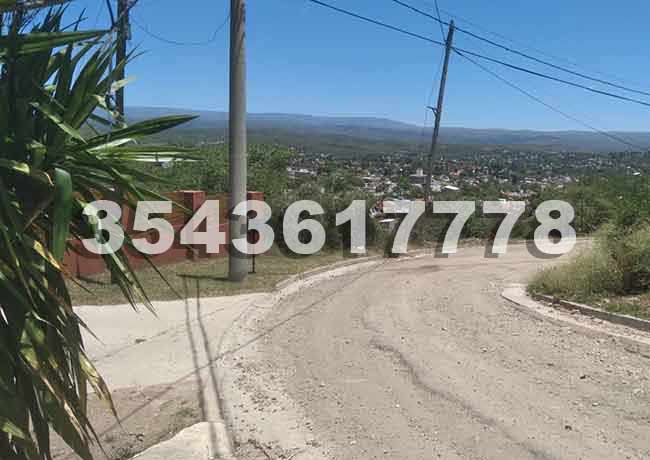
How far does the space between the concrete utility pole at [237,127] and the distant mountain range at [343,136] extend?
68 cm

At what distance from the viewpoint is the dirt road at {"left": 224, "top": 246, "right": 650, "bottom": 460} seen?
4.85 meters

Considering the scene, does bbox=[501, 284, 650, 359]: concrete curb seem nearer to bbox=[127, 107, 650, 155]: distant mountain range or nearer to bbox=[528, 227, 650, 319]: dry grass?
Result: bbox=[528, 227, 650, 319]: dry grass

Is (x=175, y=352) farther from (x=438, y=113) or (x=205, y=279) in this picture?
(x=438, y=113)

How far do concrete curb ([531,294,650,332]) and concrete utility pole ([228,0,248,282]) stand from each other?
5.68 metres

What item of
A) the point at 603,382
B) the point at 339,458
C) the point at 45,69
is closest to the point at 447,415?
the point at 339,458

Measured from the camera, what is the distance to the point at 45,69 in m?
2.96

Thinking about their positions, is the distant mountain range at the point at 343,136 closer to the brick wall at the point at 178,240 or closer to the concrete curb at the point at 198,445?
the brick wall at the point at 178,240

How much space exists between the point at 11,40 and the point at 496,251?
57.6 ft

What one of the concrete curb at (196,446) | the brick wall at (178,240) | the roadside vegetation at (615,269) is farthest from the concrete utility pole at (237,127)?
the concrete curb at (196,446)

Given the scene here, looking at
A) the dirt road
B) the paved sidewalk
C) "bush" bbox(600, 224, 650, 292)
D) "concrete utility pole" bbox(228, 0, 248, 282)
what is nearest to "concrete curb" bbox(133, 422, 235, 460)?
the paved sidewalk

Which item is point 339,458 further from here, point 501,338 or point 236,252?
point 236,252

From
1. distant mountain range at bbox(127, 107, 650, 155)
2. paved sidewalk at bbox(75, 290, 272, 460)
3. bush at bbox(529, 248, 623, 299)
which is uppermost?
distant mountain range at bbox(127, 107, 650, 155)

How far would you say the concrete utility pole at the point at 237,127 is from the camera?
A: 11.8 metres

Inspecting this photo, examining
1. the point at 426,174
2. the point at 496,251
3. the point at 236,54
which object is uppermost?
the point at 236,54
